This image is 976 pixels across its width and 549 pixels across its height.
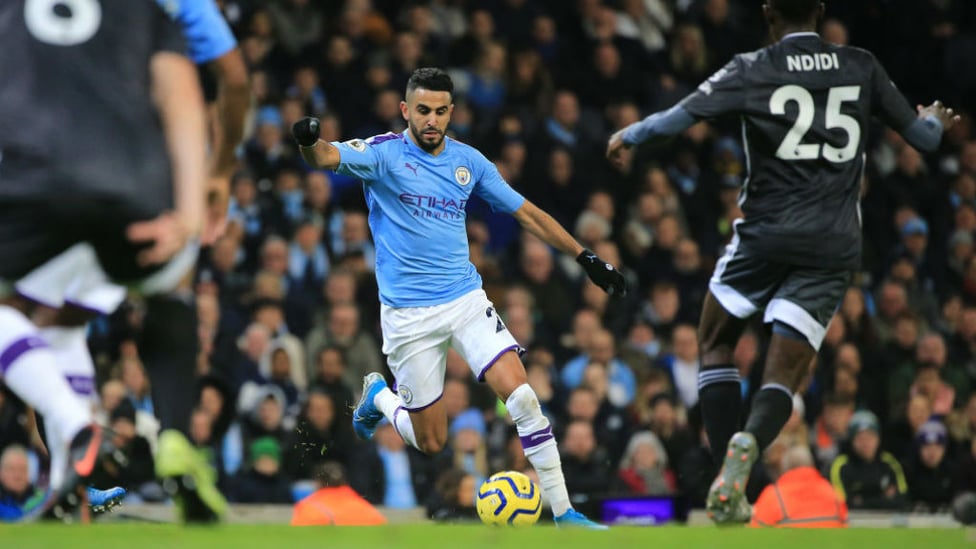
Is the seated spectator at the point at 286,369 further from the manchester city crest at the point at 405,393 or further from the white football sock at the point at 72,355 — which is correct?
the white football sock at the point at 72,355

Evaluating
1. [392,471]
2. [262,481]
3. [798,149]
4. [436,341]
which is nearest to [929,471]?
[392,471]

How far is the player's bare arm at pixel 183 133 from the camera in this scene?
5.12 metres

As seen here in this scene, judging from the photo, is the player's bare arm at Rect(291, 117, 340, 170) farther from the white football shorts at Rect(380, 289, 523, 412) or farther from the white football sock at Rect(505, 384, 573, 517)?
the white football sock at Rect(505, 384, 573, 517)

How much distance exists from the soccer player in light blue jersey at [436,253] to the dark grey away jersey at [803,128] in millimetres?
1099

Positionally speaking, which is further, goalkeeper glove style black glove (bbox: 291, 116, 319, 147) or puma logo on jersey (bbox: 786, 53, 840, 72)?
goalkeeper glove style black glove (bbox: 291, 116, 319, 147)

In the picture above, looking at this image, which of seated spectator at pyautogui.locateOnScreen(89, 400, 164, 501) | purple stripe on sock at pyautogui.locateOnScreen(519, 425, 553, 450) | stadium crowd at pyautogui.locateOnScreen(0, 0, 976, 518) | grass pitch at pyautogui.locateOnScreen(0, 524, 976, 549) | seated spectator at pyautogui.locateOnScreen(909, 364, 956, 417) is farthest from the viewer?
seated spectator at pyautogui.locateOnScreen(909, 364, 956, 417)

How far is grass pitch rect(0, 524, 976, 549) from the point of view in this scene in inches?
184

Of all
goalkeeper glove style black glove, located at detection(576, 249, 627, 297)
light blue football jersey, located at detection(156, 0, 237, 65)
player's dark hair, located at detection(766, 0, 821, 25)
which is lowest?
goalkeeper glove style black glove, located at detection(576, 249, 627, 297)

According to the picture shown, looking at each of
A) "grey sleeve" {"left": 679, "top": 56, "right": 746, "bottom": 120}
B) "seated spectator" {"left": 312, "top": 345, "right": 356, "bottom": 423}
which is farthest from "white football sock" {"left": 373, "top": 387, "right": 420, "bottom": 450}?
"grey sleeve" {"left": 679, "top": 56, "right": 746, "bottom": 120}

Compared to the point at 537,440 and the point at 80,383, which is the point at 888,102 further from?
the point at 80,383

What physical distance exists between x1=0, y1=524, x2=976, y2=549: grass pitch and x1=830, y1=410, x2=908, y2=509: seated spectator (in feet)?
18.4

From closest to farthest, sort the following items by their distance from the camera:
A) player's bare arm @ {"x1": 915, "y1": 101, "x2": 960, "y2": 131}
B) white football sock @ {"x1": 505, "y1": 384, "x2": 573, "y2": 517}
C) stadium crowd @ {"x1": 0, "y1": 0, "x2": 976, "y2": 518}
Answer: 1. player's bare arm @ {"x1": 915, "y1": 101, "x2": 960, "y2": 131}
2. white football sock @ {"x1": 505, "y1": 384, "x2": 573, "y2": 517}
3. stadium crowd @ {"x1": 0, "y1": 0, "x2": 976, "y2": 518}

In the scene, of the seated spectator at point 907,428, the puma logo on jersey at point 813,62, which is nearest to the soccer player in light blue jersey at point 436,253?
the puma logo on jersey at point 813,62

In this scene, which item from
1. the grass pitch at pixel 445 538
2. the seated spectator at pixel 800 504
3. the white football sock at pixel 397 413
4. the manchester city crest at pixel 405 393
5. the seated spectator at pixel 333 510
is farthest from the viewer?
the seated spectator at pixel 800 504
